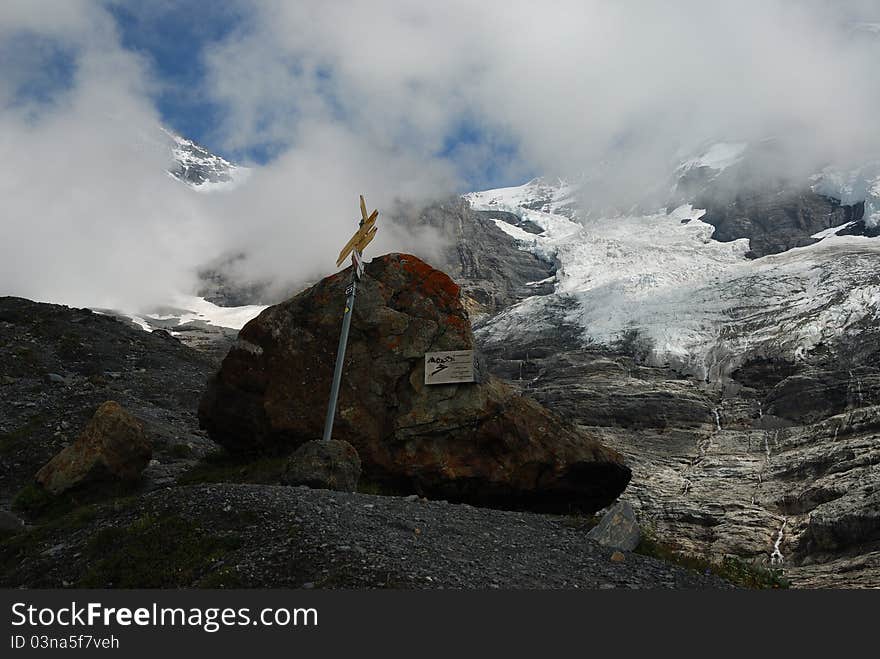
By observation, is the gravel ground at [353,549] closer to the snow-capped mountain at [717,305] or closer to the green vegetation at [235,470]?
the green vegetation at [235,470]

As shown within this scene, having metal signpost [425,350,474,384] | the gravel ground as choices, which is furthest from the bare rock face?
metal signpost [425,350,474,384]

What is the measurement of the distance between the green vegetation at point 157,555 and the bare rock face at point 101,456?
6835 millimetres

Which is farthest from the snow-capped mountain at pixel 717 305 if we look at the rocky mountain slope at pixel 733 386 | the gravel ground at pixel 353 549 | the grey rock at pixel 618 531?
the gravel ground at pixel 353 549

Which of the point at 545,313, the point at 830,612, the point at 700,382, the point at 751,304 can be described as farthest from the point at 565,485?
the point at 545,313

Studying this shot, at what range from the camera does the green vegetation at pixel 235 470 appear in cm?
1502

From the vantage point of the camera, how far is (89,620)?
6.55 meters

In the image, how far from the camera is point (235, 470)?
54.7ft

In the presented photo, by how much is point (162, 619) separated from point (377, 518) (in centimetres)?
430

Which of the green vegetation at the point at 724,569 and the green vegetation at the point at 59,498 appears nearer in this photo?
the green vegetation at the point at 724,569

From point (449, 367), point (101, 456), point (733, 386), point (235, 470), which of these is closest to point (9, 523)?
point (101, 456)

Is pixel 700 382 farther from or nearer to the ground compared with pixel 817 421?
farther from the ground

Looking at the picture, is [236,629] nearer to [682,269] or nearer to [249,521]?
[249,521]

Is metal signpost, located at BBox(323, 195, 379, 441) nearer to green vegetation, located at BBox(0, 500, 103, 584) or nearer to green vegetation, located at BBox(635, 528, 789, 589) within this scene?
green vegetation, located at BBox(0, 500, 103, 584)

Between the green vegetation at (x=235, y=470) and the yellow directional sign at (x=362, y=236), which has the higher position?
the yellow directional sign at (x=362, y=236)
